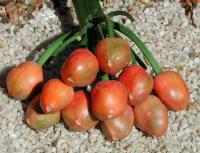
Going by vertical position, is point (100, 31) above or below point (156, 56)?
above

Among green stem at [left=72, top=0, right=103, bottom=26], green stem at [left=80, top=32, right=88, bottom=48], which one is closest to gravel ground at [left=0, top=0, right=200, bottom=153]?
green stem at [left=72, top=0, right=103, bottom=26]

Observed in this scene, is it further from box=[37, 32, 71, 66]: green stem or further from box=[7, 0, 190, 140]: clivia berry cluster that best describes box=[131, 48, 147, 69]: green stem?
box=[37, 32, 71, 66]: green stem

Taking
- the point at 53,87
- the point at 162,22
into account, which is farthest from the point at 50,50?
the point at 162,22

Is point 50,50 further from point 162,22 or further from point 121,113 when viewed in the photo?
point 162,22

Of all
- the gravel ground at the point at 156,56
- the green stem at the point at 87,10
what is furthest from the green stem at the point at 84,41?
the gravel ground at the point at 156,56

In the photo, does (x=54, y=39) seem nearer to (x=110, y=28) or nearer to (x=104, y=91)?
(x=110, y=28)

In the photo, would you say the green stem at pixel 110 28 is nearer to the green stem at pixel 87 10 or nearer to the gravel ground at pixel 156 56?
the green stem at pixel 87 10

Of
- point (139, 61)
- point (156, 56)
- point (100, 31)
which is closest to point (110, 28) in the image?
point (100, 31)
